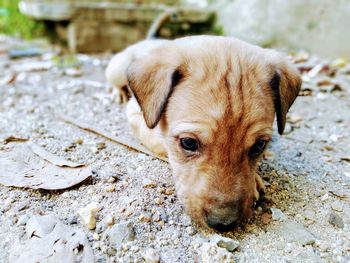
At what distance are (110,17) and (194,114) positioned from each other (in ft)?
19.3

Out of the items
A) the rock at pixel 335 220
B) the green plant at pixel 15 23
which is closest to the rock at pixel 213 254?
the rock at pixel 335 220

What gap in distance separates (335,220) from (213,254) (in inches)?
40.6

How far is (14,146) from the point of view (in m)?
3.54

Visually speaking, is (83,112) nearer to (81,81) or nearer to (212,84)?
(81,81)

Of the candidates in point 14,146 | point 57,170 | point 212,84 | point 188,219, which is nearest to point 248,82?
point 212,84

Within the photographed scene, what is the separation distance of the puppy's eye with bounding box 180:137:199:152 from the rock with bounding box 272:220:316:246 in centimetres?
79

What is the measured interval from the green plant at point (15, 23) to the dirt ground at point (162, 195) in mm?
5341

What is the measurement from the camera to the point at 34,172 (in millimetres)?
3109

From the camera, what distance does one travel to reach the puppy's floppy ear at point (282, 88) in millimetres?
3004

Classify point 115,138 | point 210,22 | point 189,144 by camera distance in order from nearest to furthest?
point 189,144 < point 115,138 < point 210,22

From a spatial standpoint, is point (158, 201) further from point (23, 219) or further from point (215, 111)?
point (23, 219)

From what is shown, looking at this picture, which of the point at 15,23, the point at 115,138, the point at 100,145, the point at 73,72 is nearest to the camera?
the point at 100,145

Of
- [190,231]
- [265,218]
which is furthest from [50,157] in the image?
[265,218]

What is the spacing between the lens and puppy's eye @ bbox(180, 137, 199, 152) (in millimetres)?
2750
